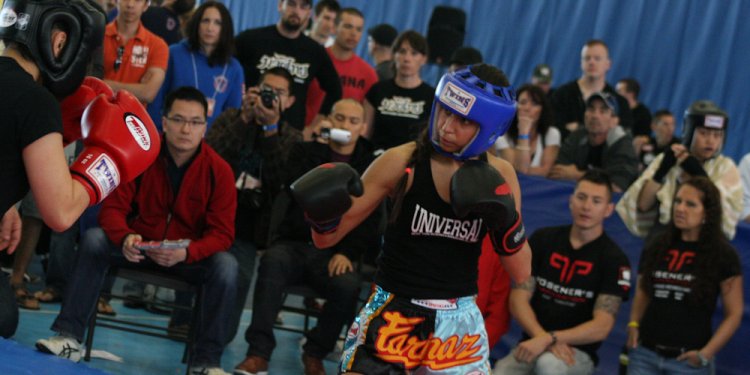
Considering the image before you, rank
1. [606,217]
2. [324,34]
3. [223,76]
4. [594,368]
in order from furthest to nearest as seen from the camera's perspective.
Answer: [324,34], [223,76], [606,217], [594,368]


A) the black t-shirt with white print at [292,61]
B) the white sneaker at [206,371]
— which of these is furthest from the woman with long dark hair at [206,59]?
the white sneaker at [206,371]

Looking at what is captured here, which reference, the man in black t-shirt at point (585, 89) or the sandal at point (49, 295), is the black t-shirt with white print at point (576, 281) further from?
the sandal at point (49, 295)

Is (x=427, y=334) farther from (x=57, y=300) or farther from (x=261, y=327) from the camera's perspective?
(x=57, y=300)

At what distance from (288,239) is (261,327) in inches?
27.1

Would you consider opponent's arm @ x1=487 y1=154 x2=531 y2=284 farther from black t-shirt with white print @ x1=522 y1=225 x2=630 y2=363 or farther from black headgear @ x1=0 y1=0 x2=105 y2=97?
black t-shirt with white print @ x1=522 y1=225 x2=630 y2=363

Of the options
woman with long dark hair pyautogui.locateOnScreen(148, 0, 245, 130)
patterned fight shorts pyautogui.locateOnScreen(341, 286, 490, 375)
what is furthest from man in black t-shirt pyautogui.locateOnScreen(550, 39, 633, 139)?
patterned fight shorts pyautogui.locateOnScreen(341, 286, 490, 375)

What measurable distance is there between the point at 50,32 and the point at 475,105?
4.92 ft

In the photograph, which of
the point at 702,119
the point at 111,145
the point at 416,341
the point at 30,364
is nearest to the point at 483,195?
the point at 416,341

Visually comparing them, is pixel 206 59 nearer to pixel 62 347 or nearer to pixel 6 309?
pixel 62 347

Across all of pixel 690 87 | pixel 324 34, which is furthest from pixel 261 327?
pixel 690 87

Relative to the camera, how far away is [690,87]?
9492mm

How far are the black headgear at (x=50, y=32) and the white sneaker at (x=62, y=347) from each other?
77.0 inches

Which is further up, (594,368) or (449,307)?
(449,307)

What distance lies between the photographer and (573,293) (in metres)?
5.58
